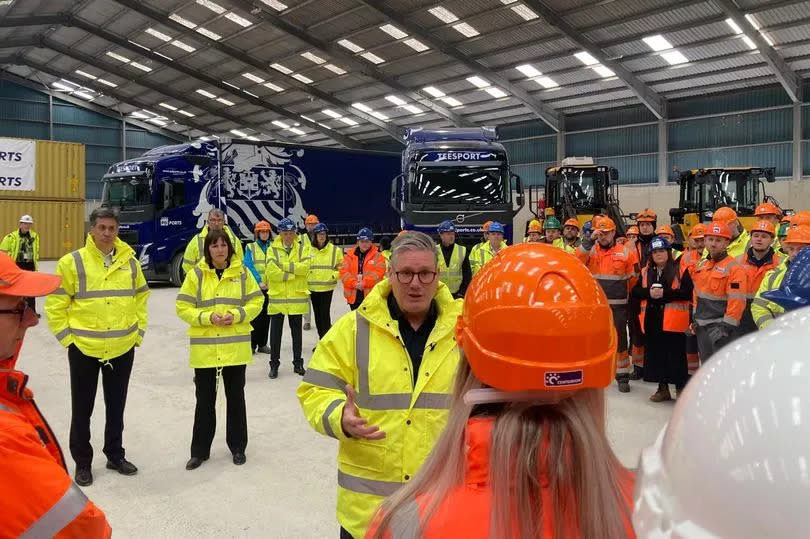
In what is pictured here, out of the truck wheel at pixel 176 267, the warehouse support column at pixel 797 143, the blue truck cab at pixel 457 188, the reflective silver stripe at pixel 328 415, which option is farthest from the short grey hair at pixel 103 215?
the warehouse support column at pixel 797 143

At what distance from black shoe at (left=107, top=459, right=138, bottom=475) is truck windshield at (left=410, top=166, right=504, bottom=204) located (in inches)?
324

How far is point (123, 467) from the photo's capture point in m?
4.88

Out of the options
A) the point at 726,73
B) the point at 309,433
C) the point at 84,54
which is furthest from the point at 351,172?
the point at 84,54

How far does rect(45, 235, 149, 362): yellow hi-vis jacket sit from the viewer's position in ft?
15.2

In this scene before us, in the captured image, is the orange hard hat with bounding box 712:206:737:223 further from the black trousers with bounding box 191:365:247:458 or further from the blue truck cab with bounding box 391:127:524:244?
the blue truck cab with bounding box 391:127:524:244

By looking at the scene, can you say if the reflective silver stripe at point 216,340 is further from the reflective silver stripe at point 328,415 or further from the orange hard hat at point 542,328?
the orange hard hat at point 542,328

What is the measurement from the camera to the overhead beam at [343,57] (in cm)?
2056

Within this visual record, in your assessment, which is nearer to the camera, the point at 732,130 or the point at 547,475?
the point at 547,475

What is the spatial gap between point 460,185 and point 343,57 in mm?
11900

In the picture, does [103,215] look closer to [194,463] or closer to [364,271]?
[194,463]

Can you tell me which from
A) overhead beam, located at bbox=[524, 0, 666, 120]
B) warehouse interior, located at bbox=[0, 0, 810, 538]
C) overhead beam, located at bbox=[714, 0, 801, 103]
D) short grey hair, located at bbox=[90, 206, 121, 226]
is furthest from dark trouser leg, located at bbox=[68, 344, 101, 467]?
overhead beam, located at bbox=[714, 0, 801, 103]

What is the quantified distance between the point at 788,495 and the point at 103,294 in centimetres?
487

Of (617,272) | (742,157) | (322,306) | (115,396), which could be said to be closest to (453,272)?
(322,306)

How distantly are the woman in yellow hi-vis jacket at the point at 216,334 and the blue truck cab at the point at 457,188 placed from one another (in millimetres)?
7230
